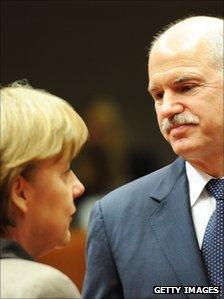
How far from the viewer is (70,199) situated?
4.61ft

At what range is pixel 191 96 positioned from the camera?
72.4 inches

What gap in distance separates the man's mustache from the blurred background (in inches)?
100

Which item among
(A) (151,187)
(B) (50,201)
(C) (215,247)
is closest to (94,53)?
(A) (151,187)

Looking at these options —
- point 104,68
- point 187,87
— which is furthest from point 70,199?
point 104,68

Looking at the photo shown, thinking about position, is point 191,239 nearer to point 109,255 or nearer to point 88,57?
point 109,255

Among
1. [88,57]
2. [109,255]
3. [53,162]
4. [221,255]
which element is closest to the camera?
[53,162]

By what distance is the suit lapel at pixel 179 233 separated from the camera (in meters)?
1.74

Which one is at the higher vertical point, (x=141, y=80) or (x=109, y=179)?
(x=141, y=80)

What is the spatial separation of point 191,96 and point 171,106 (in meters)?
0.06

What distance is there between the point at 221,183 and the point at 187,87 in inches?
9.5

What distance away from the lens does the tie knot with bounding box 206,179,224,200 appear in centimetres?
180

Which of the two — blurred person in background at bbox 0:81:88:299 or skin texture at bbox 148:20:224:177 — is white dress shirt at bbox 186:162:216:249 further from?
blurred person in background at bbox 0:81:88:299
